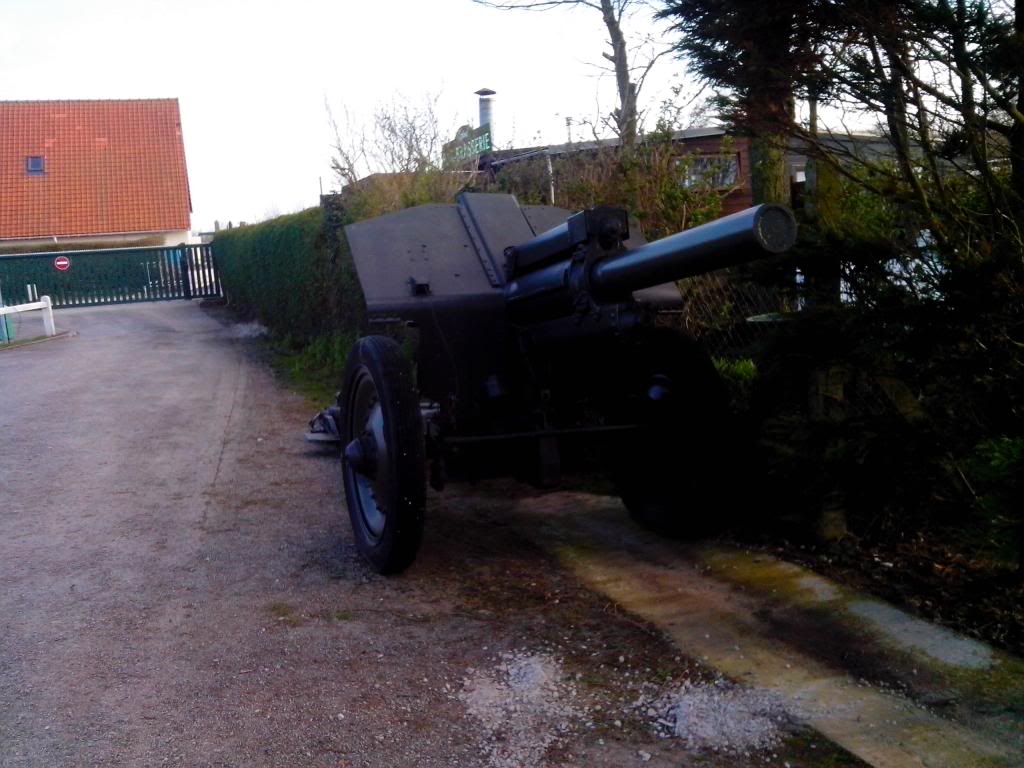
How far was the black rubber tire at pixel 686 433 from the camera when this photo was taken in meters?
4.93

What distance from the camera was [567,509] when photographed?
19.9 ft

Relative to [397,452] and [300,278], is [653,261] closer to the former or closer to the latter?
[397,452]

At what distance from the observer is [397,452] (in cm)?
437

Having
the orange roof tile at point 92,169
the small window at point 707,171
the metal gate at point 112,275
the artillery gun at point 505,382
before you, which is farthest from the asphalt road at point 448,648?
the orange roof tile at point 92,169

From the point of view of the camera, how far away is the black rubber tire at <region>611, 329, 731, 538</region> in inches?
194

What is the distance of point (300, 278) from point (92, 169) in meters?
24.3

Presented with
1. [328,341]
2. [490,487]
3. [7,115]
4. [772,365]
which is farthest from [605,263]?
[7,115]

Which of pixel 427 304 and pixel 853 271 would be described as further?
pixel 427 304

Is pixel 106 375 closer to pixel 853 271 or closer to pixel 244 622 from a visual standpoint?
pixel 244 622

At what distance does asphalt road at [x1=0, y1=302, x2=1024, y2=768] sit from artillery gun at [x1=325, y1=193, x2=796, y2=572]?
0.40 metres

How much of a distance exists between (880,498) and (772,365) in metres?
0.76

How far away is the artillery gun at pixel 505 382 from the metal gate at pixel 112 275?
878 inches

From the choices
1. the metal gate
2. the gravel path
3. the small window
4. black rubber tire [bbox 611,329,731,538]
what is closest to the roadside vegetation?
black rubber tire [bbox 611,329,731,538]

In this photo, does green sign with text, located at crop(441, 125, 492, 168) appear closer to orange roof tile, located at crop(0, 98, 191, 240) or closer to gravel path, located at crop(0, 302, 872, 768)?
gravel path, located at crop(0, 302, 872, 768)
